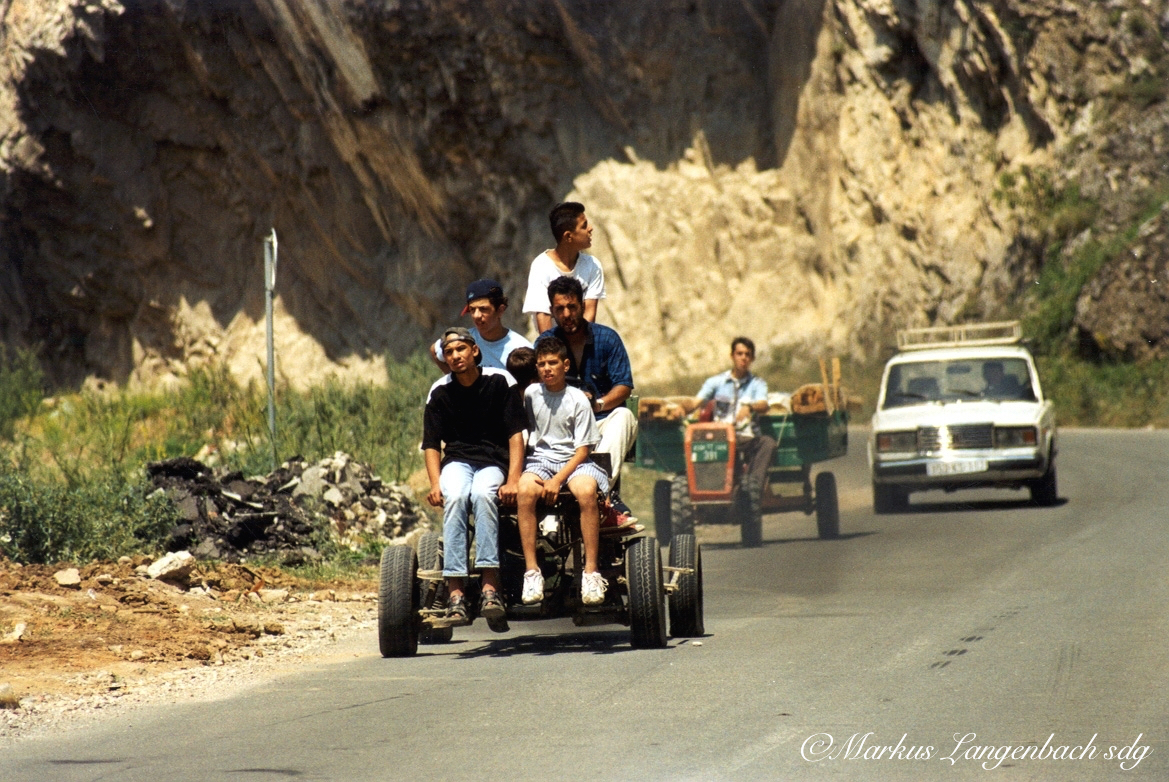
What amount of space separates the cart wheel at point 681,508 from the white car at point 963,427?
4.13m

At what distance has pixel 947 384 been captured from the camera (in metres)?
19.7

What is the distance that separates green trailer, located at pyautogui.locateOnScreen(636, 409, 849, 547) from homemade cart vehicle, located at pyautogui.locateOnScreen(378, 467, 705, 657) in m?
5.91

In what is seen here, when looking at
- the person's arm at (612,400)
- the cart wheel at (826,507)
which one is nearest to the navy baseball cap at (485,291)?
the person's arm at (612,400)

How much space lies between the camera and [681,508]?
585 inches

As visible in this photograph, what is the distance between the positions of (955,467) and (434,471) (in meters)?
10.4

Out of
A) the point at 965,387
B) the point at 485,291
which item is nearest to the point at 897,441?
the point at 965,387

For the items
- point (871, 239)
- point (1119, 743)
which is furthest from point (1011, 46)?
point (1119, 743)

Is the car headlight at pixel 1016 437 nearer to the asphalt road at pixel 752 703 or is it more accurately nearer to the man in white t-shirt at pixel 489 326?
the asphalt road at pixel 752 703

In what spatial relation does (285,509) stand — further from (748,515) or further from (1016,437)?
(1016,437)

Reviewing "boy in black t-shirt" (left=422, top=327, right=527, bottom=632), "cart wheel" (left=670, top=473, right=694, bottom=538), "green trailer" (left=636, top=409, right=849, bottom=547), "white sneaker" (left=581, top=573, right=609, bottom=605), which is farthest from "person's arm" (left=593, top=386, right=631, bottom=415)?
"cart wheel" (left=670, top=473, right=694, bottom=538)

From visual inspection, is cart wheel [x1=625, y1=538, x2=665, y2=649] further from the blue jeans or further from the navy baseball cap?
the navy baseball cap

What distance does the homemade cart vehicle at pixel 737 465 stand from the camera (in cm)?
1512

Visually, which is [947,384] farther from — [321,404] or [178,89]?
[178,89]

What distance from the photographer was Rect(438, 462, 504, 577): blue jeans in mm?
8461
